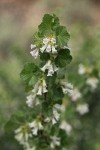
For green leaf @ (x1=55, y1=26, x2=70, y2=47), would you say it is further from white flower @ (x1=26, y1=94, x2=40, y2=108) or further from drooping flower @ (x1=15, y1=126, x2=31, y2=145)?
drooping flower @ (x1=15, y1=126, x2=31, y2=145)

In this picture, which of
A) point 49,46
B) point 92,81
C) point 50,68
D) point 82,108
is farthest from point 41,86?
point 82,108

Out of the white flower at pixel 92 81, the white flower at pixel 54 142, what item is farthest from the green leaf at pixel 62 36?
the white flower at pixel 92 81

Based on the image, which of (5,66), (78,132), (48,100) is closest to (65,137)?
(48,100)

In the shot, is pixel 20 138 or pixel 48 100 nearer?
pixel 48 100

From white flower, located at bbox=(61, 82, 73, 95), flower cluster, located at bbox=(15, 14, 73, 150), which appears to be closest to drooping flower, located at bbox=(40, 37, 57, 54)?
flower cluster, located at bbox=(15, 14, 73, 150)

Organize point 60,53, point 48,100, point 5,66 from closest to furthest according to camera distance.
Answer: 1. point 60,53
2. point 48,100
3. point 5,66

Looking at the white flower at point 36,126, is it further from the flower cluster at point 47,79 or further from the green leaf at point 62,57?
the green leaf at point 62,57

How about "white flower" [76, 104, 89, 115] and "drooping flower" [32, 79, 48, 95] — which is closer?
"drooping flower" [32, 79, 48, 95]

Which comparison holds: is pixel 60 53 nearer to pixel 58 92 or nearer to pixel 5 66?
pixel 58 92
